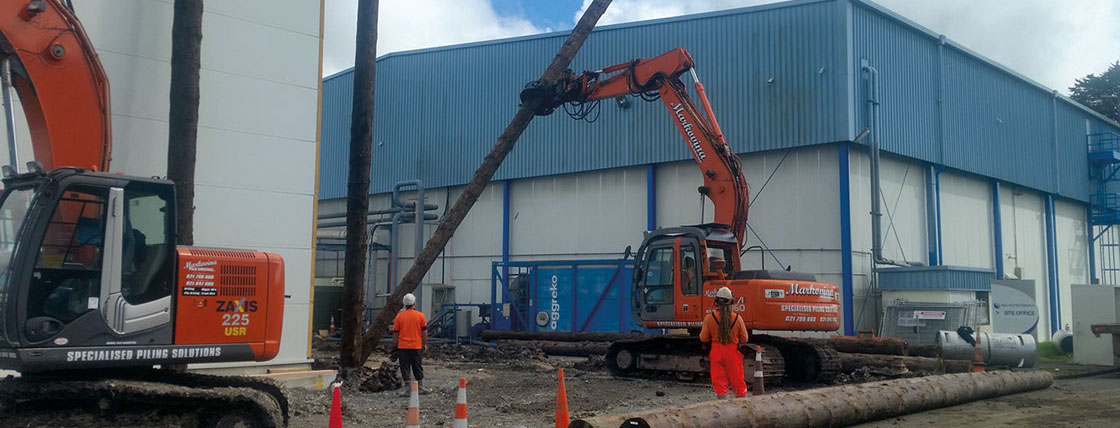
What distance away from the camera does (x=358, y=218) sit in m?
14.2

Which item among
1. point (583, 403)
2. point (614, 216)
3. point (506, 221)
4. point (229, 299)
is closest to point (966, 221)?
point (614, 216)

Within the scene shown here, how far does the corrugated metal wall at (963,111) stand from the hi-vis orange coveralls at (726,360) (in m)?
14.3

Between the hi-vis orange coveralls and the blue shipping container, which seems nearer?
the hi-vis orange coveralls

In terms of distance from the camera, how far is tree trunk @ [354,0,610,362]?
15320 millimetres

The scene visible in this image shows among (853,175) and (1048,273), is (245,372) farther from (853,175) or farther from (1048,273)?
(1048,273)

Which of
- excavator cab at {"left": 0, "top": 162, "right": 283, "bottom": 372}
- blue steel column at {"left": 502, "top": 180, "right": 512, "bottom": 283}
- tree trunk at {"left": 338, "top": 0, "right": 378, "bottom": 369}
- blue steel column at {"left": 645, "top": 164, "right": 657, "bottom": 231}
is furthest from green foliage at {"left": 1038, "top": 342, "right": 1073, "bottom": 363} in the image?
excavator cab at {"left": 0, "top": 162, "right": 283, "bottom": 372}

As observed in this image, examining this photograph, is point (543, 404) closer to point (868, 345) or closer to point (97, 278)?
point (97, 278)

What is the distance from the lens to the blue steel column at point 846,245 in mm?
23422

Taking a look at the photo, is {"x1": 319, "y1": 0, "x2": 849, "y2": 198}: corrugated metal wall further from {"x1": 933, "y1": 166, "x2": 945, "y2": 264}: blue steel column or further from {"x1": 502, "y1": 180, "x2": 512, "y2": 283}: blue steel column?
{"x1": 933, "y1": 166, "x2": 945, "y2": 264}: blue steel column

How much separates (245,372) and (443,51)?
21.1 m

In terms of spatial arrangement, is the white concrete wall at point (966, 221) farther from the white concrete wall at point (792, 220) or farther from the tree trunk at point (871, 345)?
the tree trunk at point (871, 345)

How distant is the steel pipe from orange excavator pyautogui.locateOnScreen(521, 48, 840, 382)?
2.57m

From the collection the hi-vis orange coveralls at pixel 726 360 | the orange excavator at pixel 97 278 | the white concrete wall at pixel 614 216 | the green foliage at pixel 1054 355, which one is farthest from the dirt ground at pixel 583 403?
the white concrete wall at pixel 614 216

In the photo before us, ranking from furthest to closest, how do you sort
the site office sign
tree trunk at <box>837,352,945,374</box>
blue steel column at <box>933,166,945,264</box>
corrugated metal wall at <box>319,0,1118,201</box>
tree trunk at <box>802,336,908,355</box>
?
blue steel column at <box>933,166,945,264</box>
corrugated metal wall at <box>319,0,1118,201</box>
the site office sign
tree trunk at <box>802,336,908,355</box>
tree trunk at <box>837,352,945,374</box>
